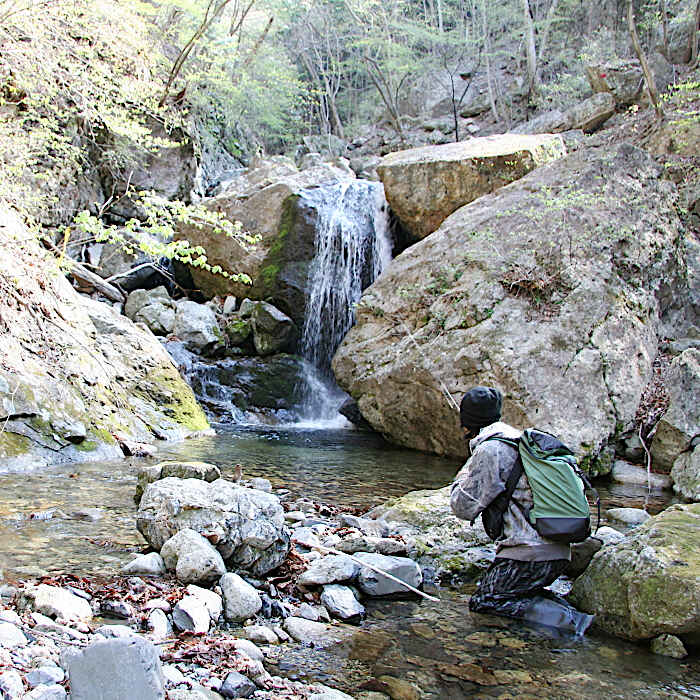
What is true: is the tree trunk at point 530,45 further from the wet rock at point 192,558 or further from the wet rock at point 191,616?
the wet rock at point 191,616

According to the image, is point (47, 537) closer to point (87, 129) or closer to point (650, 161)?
point (650, 161)

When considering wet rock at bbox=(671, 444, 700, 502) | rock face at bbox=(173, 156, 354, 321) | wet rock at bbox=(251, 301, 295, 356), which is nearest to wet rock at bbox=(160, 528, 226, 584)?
wet rock at bbox=(671, 444, 700, 502)

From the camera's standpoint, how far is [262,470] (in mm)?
7125

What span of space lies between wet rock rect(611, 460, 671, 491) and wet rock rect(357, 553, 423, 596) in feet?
15.1

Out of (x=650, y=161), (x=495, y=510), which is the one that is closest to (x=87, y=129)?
(x=650, y=161)

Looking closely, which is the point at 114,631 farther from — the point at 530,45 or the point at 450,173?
the point at 530,45

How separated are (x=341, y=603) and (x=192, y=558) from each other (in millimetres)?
895

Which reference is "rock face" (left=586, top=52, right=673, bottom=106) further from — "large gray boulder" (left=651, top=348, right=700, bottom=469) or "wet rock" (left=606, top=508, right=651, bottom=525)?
"wet rock" (left=606, top=508, right=651, bottom=525)

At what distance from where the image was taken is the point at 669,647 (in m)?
2.98

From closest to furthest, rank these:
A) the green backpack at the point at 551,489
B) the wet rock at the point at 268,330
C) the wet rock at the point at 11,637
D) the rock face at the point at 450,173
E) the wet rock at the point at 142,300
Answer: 1. the wet rock at the point at 11,637
2. the green backpack at the point at 551,489
3. the rock face at the point at 450,173
4. the wet rock at the point at 268,330
5. the wet rock at the point at 142,300

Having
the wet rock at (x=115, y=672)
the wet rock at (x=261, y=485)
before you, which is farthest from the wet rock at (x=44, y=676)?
the wet rock at (x=261, y=485)

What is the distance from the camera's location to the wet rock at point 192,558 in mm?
3244

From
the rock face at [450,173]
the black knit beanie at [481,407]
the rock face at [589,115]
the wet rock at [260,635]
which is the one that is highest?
the rock face at [589,115]

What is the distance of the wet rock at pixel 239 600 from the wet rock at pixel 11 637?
1.02m
